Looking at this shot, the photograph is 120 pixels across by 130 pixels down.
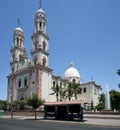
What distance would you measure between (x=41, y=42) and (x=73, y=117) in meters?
33.8

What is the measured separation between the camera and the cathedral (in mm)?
62906

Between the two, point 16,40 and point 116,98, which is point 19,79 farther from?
point 116,98

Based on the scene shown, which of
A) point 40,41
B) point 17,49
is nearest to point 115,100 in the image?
point 40,41

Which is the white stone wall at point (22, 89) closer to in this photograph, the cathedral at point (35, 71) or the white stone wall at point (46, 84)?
the cathedral at point (35, 71)

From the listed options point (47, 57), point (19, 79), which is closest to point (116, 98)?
point (47, 57)

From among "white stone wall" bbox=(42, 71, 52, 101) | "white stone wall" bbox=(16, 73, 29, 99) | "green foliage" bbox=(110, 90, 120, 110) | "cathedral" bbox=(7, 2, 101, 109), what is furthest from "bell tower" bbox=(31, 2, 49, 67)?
"green foliage" bbox=(110, 90, 120, 110)

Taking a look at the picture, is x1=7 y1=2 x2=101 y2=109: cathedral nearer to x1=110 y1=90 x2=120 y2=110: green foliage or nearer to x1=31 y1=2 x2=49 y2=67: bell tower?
x1=31 y1=2 x2=49 y2=67: bell tower

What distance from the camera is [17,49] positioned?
72.1 m

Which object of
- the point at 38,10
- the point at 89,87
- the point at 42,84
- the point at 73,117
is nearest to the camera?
the point at 73,117

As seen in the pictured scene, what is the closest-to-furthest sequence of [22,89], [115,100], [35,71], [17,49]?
[35,71], [22,89], [115,100], [17,49]

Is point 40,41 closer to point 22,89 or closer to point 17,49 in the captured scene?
point 17,49

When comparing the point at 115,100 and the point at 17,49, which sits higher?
the point at 17,49

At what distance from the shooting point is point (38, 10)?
68938 millimetres

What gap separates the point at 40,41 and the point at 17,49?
10797 mm
